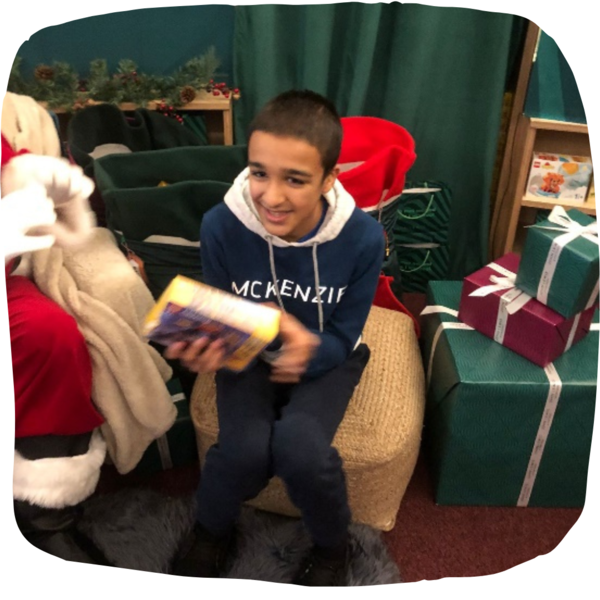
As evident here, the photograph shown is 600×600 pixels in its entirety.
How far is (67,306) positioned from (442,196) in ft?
2.45

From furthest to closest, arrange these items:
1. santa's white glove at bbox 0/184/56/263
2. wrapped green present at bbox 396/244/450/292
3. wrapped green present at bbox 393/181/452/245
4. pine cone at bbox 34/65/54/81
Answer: wrapped green present at bbox 396/244/450/292 → wrapped green present at bbox 393/181/452/245 → pine cone at bbox 34/65/54/81 → santa's white glove at bbox 0/184/56/263

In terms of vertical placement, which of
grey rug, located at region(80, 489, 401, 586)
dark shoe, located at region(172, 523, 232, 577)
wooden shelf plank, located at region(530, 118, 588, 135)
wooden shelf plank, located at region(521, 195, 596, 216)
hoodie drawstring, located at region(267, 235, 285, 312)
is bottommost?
grey rug, located at region(80, 489, 401, 586)

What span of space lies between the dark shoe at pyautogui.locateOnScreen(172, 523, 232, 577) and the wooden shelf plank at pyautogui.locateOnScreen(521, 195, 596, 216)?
79 centimetres

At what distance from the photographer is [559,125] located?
3.35ft

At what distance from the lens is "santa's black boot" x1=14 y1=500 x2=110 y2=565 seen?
104 centimetres

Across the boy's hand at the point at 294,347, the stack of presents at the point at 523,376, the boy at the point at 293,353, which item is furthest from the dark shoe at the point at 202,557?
the stack of presents at the point at 523,376

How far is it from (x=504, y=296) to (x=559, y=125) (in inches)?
12.4

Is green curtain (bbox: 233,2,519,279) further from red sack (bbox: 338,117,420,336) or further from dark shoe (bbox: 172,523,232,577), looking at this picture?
dark shoe (bbox: 172,523,232,577)

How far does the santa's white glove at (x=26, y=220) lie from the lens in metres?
0.87

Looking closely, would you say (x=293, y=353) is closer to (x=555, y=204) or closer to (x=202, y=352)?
(x=202, y=352)

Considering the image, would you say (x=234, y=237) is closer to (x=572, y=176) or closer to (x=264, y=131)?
(x=264, y=131)

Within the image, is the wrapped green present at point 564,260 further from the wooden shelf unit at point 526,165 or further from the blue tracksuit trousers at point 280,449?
the blue tracksuit trousers at point 280,449

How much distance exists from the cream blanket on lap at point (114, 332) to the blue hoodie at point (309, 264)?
0.14 meters

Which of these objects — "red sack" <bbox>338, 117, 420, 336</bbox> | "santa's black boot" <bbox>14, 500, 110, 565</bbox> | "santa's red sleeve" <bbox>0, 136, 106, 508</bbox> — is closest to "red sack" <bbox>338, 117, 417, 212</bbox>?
"red sack" <bbox>338, 117, 420, 336</bbox>
